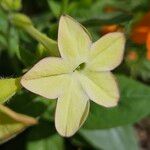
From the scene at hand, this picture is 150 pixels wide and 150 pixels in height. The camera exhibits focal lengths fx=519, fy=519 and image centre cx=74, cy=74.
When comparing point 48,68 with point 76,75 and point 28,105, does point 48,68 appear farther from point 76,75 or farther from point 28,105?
point 28,105

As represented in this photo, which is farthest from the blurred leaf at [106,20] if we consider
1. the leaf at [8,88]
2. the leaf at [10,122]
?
the leaf at [10,122]

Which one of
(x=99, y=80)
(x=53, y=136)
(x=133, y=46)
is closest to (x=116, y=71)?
(x=133, y=46)

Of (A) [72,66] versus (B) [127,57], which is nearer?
(A) [72,66]

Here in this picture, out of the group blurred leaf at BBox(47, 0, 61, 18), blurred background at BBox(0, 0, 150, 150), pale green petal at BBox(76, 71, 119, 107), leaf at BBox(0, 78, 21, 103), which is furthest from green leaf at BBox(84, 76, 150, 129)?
leaf at BBox(0, 78, 21, 103)

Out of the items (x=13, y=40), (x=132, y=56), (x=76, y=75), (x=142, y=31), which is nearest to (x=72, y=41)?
(x=76, y=75)

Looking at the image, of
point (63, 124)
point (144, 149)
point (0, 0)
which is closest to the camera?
point (63, 124)

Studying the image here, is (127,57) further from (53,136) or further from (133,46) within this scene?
(53,136)

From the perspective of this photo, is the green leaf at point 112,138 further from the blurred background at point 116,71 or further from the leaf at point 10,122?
the leaf at point 10,122
